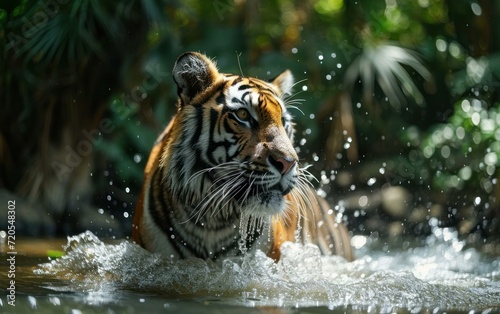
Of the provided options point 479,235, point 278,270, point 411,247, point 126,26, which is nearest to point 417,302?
point 278,270

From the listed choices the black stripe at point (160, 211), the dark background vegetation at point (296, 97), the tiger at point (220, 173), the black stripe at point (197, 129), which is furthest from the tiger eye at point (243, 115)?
the dark background vegetation at point (296, 97)

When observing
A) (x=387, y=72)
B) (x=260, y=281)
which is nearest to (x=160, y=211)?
(x=260, y=281)

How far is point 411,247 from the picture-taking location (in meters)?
5.33

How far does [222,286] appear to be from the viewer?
3.00 metres

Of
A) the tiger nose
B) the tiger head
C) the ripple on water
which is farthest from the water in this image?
the tiger nose

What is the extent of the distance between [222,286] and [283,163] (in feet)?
1.72

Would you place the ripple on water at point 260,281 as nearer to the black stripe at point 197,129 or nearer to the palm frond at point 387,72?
the black stripe at point 197,129

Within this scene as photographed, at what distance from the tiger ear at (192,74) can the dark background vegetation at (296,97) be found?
2179mm

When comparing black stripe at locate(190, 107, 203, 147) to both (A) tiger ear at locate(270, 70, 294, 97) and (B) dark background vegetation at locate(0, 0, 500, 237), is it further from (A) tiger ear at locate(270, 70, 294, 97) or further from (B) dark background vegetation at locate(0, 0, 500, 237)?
(B) dark background vegetation at locate(0, 0, 500, 237)

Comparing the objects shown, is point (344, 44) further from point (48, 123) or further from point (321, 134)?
point (48, 123)

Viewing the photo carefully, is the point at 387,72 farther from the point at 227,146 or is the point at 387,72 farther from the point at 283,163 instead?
the point at 283,163

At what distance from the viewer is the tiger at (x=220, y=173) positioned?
115 inches

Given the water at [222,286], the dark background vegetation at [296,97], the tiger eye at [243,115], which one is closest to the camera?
the water at [222,286]

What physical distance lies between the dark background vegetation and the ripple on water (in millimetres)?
1832
